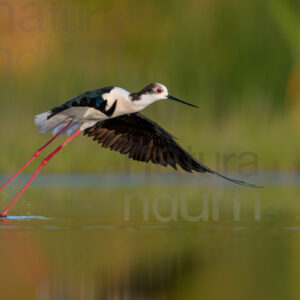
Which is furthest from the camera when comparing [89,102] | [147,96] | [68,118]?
[68,118]

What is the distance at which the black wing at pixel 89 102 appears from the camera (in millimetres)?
7879

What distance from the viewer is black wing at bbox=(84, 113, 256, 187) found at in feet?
27.7

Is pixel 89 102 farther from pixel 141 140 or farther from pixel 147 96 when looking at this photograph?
pixel 141 140

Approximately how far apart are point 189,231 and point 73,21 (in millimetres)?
10182

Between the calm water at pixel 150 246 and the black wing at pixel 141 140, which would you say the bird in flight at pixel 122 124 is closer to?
the black wing at pixel 141 140

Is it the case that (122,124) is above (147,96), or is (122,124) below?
below

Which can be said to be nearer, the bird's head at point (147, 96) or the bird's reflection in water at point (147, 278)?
the bird's reflection in water at point (147, 278)

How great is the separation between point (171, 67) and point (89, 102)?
7382 millimetres

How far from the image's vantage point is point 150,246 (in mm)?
6301

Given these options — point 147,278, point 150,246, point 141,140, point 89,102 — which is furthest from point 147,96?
point 147,278

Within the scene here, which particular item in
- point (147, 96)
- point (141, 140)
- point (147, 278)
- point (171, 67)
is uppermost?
point (171, 67)

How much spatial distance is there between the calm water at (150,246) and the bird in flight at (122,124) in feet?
1.76

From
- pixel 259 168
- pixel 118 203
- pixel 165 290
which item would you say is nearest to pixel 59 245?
pixel 165 290

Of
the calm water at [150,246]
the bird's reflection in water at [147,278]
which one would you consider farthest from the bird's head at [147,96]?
the bird's reflection in water at [147,278]
